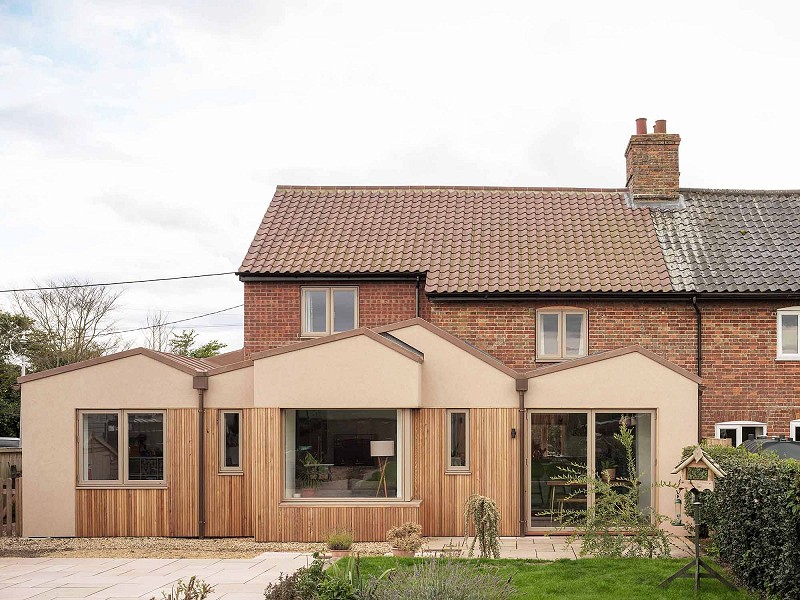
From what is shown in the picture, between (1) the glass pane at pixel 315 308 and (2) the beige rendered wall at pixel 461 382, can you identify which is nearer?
(2) the beige rendered wall at pixel 461 382

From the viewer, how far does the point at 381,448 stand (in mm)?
14141

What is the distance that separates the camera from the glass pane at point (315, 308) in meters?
18.6

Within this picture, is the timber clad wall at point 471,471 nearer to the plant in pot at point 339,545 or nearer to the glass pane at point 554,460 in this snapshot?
the glass pane at point 554,460

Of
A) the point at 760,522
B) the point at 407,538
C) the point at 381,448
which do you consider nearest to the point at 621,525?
the point at 407,538

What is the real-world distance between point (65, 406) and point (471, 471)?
7.58m

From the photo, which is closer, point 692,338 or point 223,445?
point 223,445

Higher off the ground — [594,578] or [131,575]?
[594,578]

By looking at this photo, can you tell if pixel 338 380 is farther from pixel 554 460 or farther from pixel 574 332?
pixel 574 332

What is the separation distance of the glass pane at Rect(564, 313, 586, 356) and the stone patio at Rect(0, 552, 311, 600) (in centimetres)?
818

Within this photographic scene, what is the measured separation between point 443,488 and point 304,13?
351 inches

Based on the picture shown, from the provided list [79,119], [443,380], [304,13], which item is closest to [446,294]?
[443,380]

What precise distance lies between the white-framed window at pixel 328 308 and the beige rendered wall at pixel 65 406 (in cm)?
435

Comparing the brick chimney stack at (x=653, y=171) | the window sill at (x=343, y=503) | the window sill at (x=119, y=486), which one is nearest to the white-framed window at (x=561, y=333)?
the brick chimney stack at (x=653, y=171)

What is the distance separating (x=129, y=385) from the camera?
14.8 meters
